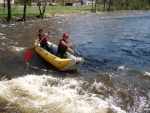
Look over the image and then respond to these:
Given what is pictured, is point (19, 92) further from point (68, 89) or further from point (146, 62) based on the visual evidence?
point (146, 62)

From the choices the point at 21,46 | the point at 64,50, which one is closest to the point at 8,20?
the point at 21,46

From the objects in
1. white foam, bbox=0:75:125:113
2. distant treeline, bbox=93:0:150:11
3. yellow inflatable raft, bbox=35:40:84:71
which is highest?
distant treeline, bbox=93:0:150:11

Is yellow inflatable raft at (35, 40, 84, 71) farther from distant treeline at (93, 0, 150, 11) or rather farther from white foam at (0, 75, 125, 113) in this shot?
distant treeline at (93, 0, 150, 11)

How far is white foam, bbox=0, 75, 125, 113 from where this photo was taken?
28.7ft

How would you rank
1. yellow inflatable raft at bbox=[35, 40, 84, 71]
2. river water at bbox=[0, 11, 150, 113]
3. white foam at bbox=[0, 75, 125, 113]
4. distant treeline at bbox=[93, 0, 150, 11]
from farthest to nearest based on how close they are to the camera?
distant treeline at bbox=[93, 0, 150, 11] → yellow inflatable raft at bbox=[35, 40, 84, 71] → river water at bbox=[0, 11, 150, 113] → white foam at bbox=[0, 75, 125, 113]

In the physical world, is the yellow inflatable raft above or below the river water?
above

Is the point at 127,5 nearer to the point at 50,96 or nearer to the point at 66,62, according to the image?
the point at 66,62

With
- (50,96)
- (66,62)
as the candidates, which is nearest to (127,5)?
(66,62)

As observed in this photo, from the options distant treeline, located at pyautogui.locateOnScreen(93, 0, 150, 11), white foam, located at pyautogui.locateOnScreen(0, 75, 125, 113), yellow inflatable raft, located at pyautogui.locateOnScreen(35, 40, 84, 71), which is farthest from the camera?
distant treeline, located at pyautogui.locateOnScreen(93, 0, 150, 11)

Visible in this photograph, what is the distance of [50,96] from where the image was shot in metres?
9.63

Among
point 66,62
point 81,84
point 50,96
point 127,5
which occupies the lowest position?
point 50,96

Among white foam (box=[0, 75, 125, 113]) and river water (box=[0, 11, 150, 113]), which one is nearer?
white foam (box=[0, 75, 125, 113])

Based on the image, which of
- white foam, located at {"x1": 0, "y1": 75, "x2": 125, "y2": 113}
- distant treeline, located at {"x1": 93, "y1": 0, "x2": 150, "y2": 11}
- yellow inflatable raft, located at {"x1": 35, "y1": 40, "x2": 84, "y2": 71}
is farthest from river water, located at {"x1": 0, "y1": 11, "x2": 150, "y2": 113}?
distant treeline, located at {"x1": 93, "y1": 0, "x2": 150, "y2": 11}

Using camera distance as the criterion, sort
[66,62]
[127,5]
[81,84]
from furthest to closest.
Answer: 1. [127,5]
2. [66,62]
3. [81,84]
